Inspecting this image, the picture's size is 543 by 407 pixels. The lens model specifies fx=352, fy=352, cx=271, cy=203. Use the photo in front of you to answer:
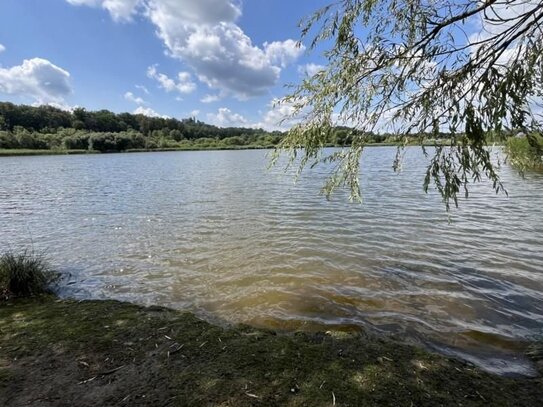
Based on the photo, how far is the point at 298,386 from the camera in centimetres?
360

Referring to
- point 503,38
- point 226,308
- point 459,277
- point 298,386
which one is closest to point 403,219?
point 459,277

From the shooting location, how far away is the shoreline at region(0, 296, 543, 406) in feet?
11.4

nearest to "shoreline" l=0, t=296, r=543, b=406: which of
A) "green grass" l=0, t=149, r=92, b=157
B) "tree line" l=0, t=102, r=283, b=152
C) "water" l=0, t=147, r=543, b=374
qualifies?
"water" l=0, t=147, r=543, b=374

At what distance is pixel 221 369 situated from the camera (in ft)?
13.0

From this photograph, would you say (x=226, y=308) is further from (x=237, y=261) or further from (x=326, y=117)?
(x=326, y=117)

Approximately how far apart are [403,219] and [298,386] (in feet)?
35.5

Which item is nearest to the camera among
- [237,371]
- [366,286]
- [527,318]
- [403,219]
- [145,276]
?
[237,371]

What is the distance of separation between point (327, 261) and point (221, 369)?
550cm

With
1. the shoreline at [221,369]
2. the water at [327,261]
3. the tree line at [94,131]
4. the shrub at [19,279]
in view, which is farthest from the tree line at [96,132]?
the shoreline at [221,369]

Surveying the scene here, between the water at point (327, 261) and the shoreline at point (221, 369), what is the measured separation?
A: 3.31 feet

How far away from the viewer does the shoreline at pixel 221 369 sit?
348 centimetres

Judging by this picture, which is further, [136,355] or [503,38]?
[136,355]

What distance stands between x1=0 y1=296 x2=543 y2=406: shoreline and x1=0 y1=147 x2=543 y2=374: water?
101 centimetres

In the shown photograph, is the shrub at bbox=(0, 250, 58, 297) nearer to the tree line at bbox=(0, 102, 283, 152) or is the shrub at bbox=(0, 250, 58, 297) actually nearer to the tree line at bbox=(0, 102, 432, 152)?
the tree line at bbox=(0, 102, 432, 152)
